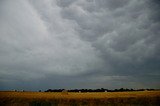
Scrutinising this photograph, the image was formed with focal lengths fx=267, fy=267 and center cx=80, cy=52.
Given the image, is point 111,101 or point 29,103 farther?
point 111,101

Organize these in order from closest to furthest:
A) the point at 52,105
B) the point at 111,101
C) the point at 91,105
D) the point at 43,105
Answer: the point at 43,105
the point at 52,105
the point at 91,105
the point at 111,101

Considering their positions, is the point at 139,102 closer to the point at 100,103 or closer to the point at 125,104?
the point at 125,104

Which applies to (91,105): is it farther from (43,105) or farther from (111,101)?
(43,105)

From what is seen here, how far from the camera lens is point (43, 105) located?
3131cm

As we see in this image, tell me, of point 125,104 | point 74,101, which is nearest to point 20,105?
point 74,101

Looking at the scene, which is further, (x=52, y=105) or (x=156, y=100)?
(x=156, y=100)

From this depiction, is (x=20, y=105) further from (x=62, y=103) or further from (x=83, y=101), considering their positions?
(x=83, y=101)

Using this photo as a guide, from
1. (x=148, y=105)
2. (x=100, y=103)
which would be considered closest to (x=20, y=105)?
(x=100, y=103)

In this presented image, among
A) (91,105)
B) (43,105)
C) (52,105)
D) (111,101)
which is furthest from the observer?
(111,101)

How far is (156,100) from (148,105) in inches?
90.5

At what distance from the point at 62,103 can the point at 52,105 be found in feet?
11.7

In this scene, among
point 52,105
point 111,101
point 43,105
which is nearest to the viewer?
point 43,105

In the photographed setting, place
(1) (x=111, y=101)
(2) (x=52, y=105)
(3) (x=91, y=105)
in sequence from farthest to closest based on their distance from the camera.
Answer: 1. (1) (x=111, y=101)
2. (3) (x=91, y=105)
3. (2) (x=52, y=105)

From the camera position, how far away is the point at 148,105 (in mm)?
35875
